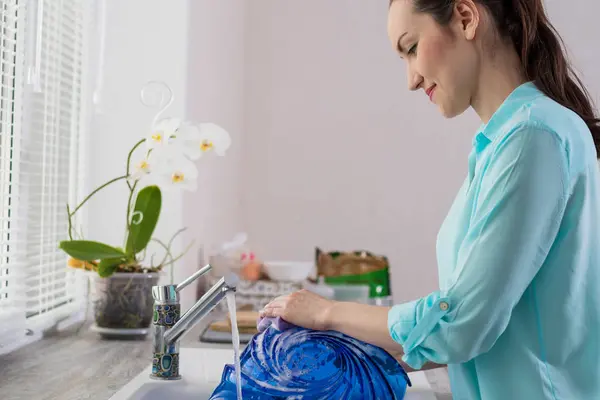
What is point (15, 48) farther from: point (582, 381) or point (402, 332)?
point (582, 381)

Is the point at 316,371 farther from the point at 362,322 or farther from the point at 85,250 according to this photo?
the point at 85,250

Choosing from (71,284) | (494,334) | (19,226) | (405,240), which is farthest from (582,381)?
(405,240)

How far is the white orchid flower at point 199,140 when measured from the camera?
1.82 meters

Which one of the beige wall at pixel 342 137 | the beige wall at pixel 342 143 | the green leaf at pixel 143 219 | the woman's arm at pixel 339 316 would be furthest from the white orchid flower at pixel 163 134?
the beige wall at pixel 342 143

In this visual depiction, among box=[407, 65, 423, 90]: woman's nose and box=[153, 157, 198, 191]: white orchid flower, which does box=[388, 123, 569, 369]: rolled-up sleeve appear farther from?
box=[153, 157, 198, 191]: white orchid flower

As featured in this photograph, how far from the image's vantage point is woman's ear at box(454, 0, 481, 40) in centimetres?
111

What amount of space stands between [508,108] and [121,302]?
3.60 feet

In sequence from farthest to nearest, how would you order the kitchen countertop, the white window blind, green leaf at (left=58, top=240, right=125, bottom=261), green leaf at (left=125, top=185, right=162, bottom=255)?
1. green leaf at (left=125, top=185, right=162, bottom=255)
2. green leaf at (left=58, top=240, right=125, bottom=261)
3. the white window blind
4. the kitchen countertop

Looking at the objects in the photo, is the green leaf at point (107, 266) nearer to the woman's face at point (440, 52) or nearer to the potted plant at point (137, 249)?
the potted plant at point (137, 249)

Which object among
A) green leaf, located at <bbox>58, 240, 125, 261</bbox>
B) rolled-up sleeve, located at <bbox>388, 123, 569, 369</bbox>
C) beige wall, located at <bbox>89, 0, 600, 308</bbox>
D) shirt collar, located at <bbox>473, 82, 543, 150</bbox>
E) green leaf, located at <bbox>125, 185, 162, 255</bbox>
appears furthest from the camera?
beige wall, located at <bbox>89, 0, 600, 308</bbox>

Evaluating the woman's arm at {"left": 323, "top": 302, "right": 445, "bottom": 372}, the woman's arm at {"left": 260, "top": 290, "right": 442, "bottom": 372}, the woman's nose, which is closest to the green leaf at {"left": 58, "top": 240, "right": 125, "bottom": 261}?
the woman's arm at {"left": 260, "top": 290, "right": 442, "bottom": 372}

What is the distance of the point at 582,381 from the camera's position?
1.05 metres

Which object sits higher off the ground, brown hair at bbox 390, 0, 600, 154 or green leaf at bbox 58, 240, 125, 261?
brown hair at bbox 390, 0, 600, 154

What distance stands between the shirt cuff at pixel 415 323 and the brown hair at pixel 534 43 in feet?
1.11
